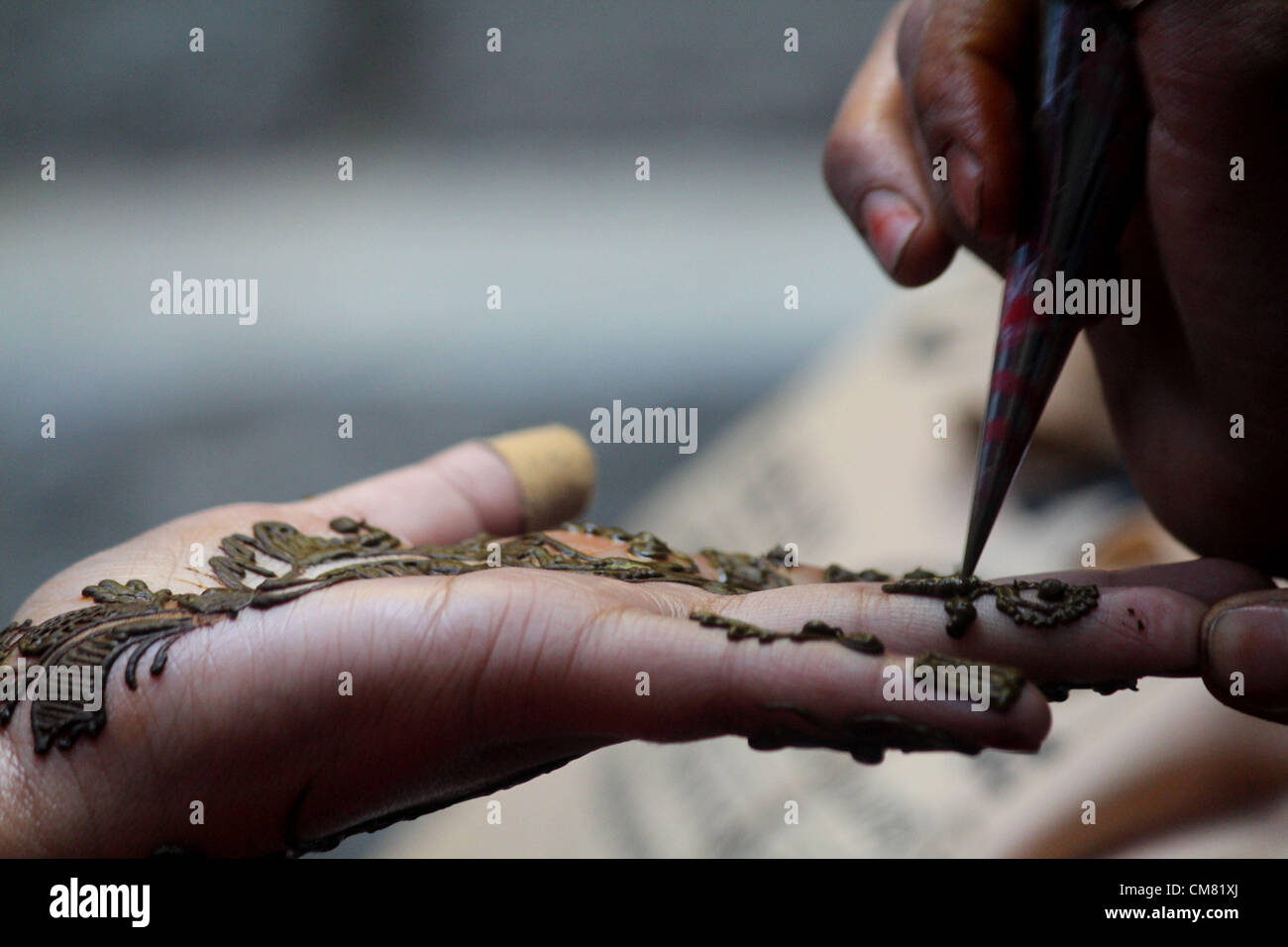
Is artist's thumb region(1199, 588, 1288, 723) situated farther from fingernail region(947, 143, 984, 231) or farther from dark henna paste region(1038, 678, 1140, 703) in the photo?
fingernail region(947, 143, 984, 231)

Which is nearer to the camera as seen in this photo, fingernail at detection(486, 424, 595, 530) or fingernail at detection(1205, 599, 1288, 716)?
fingernail at detection(1205, 599, 1288, 716)

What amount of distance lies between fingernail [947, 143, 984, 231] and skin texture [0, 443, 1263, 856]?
32 centimetres

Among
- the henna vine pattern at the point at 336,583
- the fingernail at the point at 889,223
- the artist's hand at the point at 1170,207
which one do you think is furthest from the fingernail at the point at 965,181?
the henna vine pattern at the point at 336,583

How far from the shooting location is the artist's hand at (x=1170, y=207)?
864 millimetres

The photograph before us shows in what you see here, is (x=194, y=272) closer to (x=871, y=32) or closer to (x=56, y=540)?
(x=56, y=540)

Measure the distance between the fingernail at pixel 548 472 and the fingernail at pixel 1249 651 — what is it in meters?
0.85

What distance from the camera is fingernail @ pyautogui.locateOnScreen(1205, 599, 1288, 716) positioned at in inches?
30.4

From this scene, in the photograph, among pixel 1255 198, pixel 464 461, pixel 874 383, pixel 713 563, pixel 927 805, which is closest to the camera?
pixel 1255 198

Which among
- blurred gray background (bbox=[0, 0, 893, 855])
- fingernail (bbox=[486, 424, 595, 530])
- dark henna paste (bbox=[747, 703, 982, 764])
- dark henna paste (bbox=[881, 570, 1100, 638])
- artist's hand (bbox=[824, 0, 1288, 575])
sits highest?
blurred gray background (bbox=[0, 0, 893, 855])

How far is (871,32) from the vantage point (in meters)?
2.88

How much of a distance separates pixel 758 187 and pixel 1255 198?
217 cm

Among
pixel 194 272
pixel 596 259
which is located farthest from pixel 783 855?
pixel 194 272

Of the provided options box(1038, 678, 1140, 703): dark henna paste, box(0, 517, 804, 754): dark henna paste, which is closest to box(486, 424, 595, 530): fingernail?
box(0, 517, 804, 754): dark henna paste

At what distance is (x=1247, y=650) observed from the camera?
769 mm
